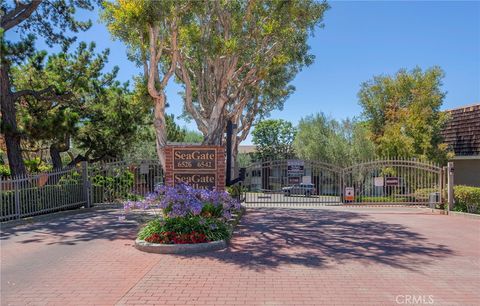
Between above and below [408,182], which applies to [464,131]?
above

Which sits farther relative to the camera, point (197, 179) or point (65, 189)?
point (65, 189)

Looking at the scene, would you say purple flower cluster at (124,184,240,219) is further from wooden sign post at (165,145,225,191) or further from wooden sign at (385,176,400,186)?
wooden sign at (385,176,400,186)

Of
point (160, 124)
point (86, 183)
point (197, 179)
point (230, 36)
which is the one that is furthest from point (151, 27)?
point (86, 183)

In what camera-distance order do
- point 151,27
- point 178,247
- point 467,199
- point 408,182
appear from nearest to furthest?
point 178,247, point 151,27, point 467,199, point 408,182

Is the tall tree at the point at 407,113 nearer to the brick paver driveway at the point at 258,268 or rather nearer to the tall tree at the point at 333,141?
the tall tree at the point at 333,141

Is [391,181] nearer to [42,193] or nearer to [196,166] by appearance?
[196,166]

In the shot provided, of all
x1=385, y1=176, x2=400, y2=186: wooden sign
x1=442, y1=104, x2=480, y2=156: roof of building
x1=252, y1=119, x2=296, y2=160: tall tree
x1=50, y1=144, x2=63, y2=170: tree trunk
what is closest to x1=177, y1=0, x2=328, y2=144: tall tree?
x1=385, y1=176, x2=400, y2=186: wooden sign

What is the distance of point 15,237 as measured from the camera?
10.5 meters

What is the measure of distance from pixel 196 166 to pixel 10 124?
7.18 metres

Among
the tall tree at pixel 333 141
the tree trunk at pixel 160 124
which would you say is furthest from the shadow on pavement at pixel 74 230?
the tall tree at pixel 333 141

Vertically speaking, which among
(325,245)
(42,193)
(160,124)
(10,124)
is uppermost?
(10,124)

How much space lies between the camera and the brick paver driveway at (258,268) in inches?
227

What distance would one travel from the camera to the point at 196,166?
13.3 metres

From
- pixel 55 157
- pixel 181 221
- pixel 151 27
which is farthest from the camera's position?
pixel 55 157
